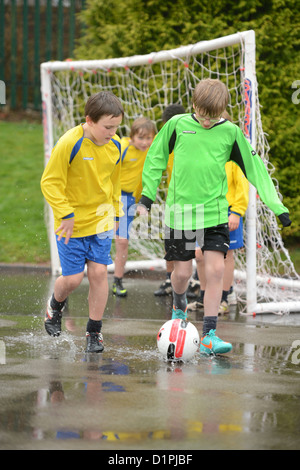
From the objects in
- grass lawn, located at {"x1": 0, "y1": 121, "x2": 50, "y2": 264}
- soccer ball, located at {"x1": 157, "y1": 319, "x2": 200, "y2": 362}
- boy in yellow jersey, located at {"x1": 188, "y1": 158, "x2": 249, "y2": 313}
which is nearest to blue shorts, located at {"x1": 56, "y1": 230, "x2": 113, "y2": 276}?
soccer ball, located at {"x1": 157, "y1": 319, "x2": 200, "y2": 362}

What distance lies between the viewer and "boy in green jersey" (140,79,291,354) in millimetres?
5184

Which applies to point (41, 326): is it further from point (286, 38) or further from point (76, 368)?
point (286, 38)

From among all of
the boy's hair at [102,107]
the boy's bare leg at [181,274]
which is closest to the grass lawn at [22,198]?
the boy's bare leg at [181,274]

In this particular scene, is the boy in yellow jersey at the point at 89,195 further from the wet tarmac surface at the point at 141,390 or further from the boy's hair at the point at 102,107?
the wet tarmac surface at the point at 141,390

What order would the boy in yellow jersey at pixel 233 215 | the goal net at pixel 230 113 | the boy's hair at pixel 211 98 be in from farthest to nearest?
1. the goal net at pixel 230 113
2. the boy in yellow jersey at pixel 233 215
3. the boy's hair at pixel 211 98

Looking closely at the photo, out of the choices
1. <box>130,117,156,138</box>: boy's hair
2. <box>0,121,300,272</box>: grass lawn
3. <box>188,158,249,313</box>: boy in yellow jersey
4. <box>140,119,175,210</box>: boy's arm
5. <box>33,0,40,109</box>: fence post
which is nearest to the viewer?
<box>140,119,175,210</box>: boy's arm

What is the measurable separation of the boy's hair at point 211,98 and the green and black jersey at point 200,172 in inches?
5.4

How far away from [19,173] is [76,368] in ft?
24.8

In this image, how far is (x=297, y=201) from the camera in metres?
9.23

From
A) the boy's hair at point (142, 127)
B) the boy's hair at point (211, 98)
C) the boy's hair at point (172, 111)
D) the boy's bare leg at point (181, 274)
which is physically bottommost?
the boy's bare leg at point (181, 274)

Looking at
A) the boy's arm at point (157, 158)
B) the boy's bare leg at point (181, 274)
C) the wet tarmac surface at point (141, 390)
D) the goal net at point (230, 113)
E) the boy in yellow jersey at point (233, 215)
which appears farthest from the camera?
the goal net at point (230, 113)

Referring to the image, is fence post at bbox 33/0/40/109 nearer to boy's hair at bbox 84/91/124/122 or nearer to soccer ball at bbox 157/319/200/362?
boy's hair at bbox 84/91/124/122

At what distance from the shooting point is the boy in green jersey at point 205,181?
204 inches

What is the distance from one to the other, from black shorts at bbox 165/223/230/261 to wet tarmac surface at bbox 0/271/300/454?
68cm
